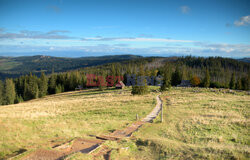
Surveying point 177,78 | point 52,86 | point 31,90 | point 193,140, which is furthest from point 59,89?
point 193,140

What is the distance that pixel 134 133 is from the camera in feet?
50.8

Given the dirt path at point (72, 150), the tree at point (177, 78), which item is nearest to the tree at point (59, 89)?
the tree at point (177, 78)

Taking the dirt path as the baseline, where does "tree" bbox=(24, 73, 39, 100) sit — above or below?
below

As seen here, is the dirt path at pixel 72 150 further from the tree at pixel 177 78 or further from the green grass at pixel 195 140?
the tree at pixel 177 78

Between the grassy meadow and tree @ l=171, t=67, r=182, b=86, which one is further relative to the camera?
tree @ l=171, t=67, r=182, b=86

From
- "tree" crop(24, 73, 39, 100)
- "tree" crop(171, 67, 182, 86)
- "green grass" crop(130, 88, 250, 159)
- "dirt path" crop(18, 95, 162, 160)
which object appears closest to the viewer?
"green grass" crop(130, 88, 250, 159)

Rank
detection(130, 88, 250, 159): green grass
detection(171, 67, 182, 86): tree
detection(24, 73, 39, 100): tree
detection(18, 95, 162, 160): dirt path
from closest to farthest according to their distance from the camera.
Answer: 1. detection(130, 88, 250, 159): green grass
2. detection(18, 95, 162, 160): dirt path
3. detection(24, 73, 39, 100): tree
4. detection(171, 67, 182, 86): tree

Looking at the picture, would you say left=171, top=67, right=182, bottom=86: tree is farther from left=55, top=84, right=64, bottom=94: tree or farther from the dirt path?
the dirt path

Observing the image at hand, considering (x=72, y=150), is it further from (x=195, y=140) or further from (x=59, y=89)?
(x=59, y=89)

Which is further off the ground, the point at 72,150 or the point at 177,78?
the point at 177,78

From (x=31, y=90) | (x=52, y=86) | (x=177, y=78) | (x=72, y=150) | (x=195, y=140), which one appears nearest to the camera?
(x=72, y=150)

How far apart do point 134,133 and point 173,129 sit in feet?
13.9

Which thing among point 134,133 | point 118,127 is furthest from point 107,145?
point 118,127

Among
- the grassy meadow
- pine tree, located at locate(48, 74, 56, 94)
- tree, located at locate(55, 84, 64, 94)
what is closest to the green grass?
the grassy meadow
